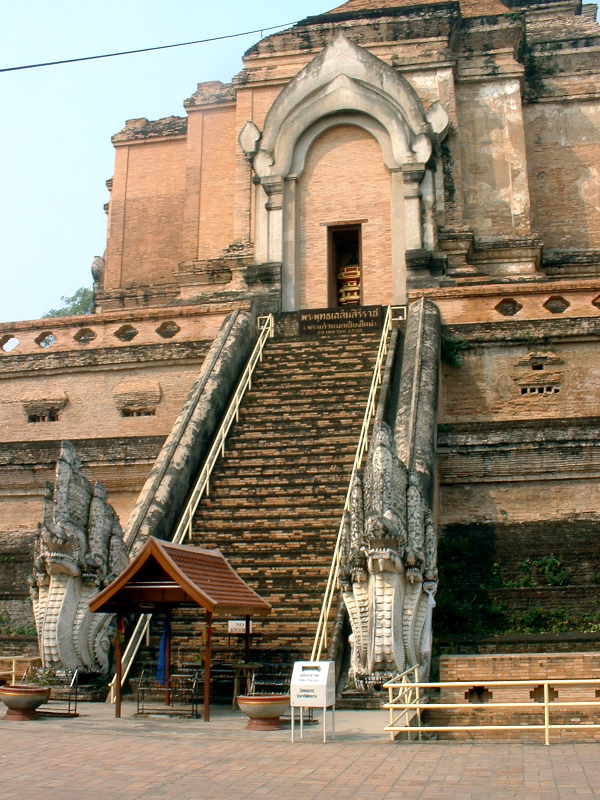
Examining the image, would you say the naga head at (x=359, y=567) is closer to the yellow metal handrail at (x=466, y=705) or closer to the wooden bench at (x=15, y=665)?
the yellow metal handrail at (x=466, y=705)

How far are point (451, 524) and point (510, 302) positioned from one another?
546 centimetres

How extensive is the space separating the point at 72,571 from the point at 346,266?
45.0 feet

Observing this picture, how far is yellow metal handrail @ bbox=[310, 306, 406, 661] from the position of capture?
37.1ft

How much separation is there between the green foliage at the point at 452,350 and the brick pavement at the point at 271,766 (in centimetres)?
909

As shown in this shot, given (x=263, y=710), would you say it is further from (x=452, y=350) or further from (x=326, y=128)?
(x=326, y=128)

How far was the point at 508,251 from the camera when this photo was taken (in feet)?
70.7

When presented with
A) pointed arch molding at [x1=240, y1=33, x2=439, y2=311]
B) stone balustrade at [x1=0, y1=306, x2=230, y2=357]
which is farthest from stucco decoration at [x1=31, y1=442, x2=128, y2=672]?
pointed arch molding at [x1=240, y1=33, x2=439, y2=311]

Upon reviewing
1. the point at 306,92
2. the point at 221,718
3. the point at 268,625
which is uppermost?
the point at 306,92

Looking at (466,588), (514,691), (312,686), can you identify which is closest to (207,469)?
(466,588)

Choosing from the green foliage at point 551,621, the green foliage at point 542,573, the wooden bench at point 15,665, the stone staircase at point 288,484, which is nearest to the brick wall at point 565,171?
the stone staircase at point 288,484

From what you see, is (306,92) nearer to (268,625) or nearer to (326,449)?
(326,449)

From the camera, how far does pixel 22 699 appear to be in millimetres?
9719

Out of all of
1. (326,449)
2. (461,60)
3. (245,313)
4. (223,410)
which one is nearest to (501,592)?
(326,449)

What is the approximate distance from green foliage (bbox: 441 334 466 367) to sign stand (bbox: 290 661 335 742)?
940 cm
